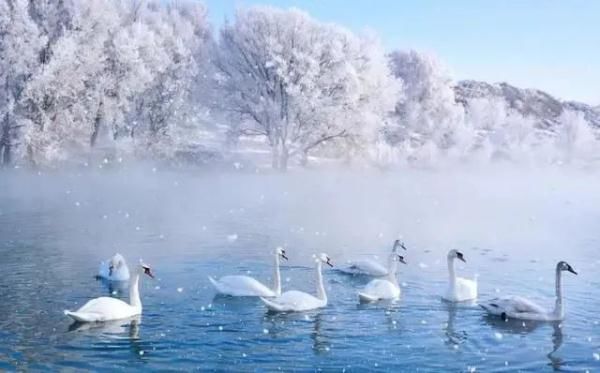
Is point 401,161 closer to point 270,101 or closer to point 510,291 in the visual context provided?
point 270,101

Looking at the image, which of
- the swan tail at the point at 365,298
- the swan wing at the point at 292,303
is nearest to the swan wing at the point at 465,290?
the swan tail at the point at 365,298

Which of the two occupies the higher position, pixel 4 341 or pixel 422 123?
pixel 422 123

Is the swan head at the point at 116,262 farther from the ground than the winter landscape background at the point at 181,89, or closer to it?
closer to it

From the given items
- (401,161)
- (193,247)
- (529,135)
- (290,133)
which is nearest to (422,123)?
(401,161)

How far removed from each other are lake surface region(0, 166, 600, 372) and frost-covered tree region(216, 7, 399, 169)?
1352 cm

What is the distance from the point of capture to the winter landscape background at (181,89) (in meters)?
43.8

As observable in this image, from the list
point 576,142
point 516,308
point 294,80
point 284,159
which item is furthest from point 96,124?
point 576,142

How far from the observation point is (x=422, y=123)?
82.1 metres

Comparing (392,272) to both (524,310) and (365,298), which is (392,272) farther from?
(524,310)

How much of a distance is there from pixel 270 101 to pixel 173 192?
52.2ft

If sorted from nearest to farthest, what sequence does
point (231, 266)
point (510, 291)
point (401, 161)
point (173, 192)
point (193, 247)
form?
point (510, 291)
point (231, 266)
point (193, 247)
point (173, 192)
point (401, 161)

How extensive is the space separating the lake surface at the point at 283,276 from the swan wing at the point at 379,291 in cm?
22

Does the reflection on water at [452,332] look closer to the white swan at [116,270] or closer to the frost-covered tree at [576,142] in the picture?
the white swan at [116,270]

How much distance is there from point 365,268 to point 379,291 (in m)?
2.80
